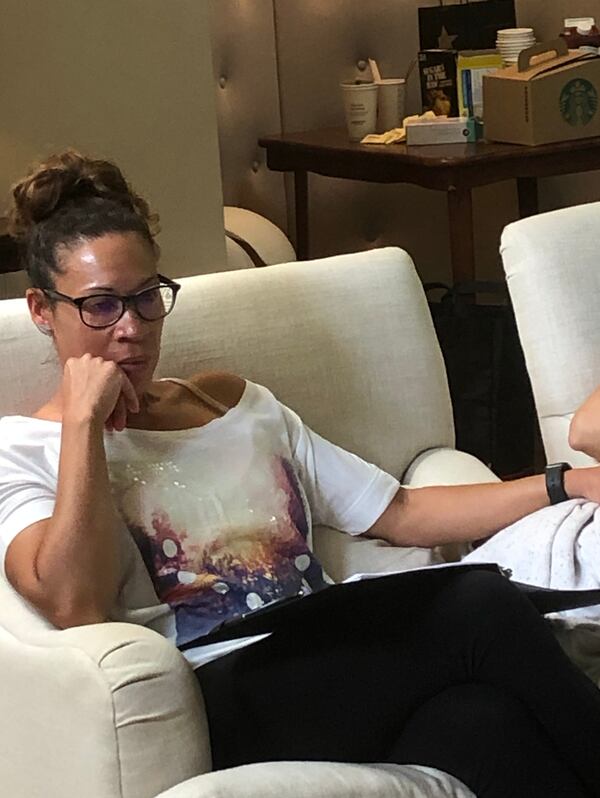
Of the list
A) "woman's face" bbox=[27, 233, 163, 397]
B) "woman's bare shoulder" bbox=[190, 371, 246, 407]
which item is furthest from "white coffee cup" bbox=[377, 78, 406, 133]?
"woman's face" bbox=[27, 233, 163, 397]

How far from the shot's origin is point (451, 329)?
108 inches

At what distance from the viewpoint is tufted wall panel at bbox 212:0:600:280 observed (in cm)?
346

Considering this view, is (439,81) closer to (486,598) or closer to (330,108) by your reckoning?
(330,108)

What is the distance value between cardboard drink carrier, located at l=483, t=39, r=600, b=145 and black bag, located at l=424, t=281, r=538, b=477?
47cm

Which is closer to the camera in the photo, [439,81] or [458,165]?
[458,165]

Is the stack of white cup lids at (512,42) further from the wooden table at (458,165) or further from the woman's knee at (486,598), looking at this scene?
the woman's knee at (486,598)

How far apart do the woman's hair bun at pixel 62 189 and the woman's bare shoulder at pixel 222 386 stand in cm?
21

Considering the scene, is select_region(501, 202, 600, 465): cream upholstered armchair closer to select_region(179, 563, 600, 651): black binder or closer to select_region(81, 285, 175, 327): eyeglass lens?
select_region(179, 563, 600, 651): black binder

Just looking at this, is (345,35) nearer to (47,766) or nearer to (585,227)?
(585,227)

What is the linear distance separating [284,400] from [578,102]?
1.58m

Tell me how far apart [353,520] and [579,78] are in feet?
5.56

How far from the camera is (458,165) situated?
2.90 meters

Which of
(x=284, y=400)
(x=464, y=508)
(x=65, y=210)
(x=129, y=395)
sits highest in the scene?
(x=65, y=210)

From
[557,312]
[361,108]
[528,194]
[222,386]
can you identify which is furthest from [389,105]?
[222,386]
